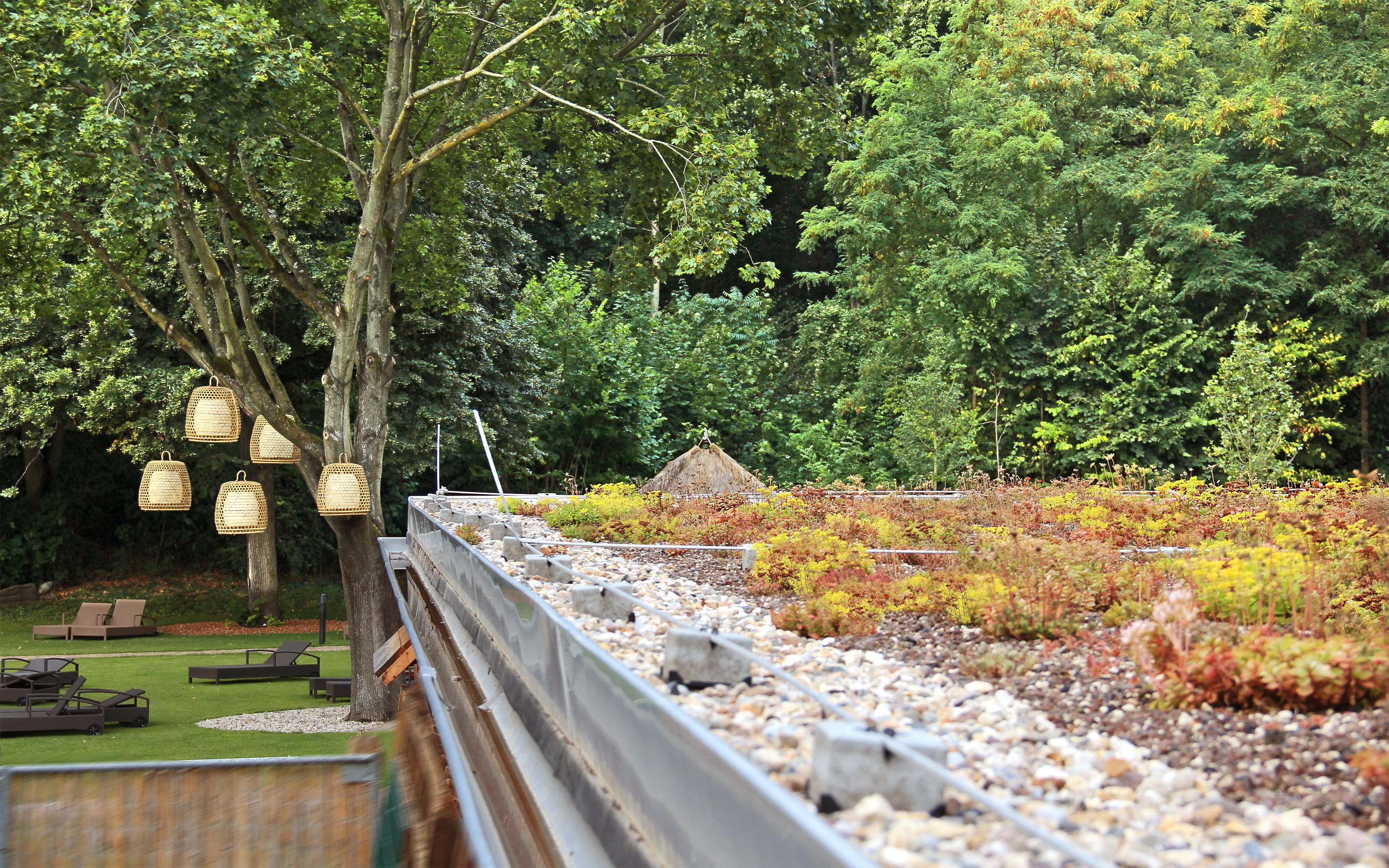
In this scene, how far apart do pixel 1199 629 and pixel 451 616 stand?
402 cm

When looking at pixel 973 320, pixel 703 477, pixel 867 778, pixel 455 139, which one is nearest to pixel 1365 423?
pixel 973 320

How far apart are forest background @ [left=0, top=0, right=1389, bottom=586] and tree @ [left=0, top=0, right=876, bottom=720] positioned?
4953 millimetres

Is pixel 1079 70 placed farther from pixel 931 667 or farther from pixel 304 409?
pixel 931 667

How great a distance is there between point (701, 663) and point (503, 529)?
5208 mm

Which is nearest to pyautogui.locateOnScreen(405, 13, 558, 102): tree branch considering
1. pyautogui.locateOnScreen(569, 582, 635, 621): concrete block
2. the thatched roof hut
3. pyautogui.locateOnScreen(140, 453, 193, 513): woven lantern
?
pyautogui.locateOnScreen(140, 453, 193, 513): woven lantern

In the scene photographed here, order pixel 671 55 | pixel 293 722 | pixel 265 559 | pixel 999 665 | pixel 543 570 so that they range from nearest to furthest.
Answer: pixel 999 665, pixel 543 570, pixel 671 55, pixel 293 722, pixel 265 559

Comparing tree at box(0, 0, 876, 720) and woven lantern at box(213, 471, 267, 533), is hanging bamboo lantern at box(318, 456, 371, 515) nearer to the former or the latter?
woven lantern at box(213, 471, 267, 533)

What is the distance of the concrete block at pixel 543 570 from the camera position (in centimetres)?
591

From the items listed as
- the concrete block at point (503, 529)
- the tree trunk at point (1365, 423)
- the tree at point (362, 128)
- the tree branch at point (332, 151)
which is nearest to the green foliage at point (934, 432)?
the tree trunk at point (1365, 423)

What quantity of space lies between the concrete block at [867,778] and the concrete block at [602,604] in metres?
2.57

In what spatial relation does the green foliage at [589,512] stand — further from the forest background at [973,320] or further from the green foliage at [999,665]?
the forest background at [973,320]

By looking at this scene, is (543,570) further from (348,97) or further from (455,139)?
(348,97)

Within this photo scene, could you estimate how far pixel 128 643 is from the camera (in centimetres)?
2125

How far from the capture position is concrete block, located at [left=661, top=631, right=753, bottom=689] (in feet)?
11.8
